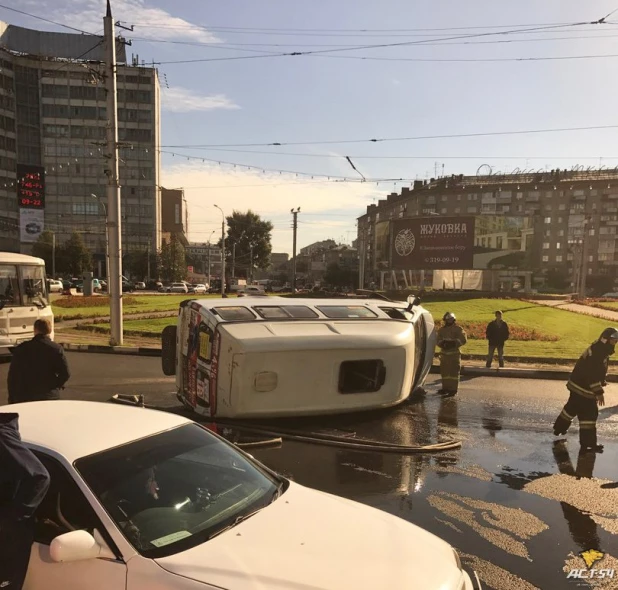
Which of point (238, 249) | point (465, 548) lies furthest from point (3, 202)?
point (465, 548)

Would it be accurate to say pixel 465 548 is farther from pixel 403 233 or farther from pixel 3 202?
pixel 3 202

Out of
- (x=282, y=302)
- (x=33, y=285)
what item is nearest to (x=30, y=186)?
(x=33, y=285)

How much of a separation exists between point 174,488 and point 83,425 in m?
0.70

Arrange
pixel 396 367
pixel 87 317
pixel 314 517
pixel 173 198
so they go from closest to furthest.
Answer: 1. pixel 314 517
2. pixel 396 367
3. pixel 87 317
4. pixel 173 198

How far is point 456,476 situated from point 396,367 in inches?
85.1

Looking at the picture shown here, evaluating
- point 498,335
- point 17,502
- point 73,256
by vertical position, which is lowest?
point 498,335

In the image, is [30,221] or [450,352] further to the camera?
[30,221]

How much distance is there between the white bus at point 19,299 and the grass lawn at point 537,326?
16.1 feet

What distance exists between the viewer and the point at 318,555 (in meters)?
2.41

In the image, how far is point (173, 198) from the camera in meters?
111

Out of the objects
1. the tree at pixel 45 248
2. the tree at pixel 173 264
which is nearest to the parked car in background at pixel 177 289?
the tree at pixel 173 264

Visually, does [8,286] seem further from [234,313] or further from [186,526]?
[186,526]

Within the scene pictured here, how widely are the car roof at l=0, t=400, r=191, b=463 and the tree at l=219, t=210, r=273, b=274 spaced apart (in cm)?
7829

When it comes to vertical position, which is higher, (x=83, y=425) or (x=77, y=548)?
(x=83, y=425)
